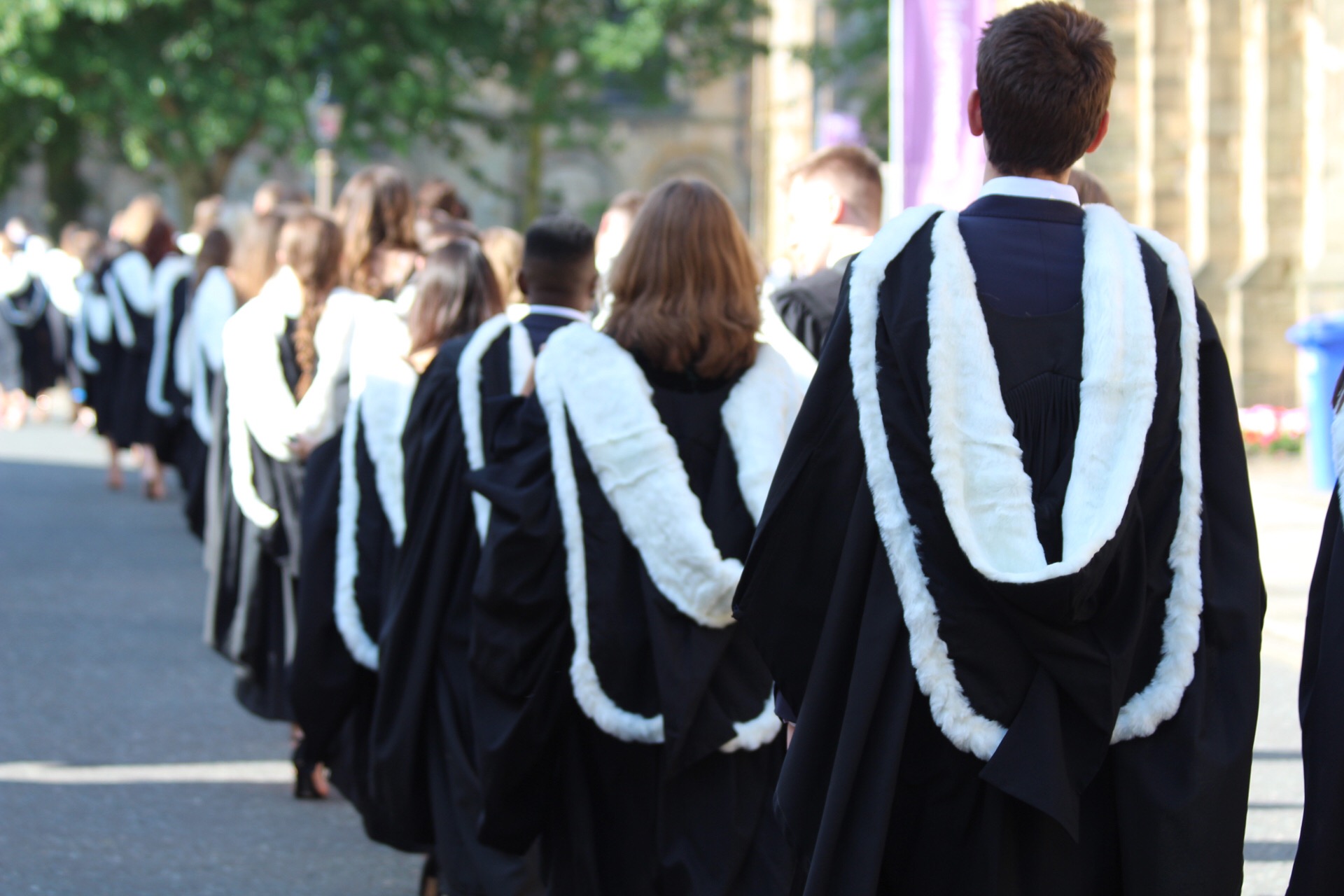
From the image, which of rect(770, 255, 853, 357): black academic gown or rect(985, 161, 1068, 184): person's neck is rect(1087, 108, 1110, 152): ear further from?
rect(770, 255, 853, 357): black academic gown

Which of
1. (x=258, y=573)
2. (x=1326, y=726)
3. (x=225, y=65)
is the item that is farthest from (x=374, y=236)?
(x=225, y=65)

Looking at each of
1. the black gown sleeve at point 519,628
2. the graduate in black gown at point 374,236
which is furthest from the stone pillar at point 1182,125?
the black gown sleeve at point 519,628

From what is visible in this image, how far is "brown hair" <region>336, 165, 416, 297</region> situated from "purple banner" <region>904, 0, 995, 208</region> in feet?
6.88

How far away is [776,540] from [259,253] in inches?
170

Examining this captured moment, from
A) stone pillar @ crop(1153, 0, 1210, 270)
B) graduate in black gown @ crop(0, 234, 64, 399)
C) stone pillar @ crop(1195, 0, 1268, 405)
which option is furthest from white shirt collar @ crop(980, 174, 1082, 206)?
graduate in black gown @ crop(0, 234, 64, 399)

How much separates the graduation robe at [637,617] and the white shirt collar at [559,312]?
459 mm

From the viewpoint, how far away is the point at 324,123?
23.5 m

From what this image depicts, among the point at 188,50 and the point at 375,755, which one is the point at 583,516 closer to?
the point at 375,755

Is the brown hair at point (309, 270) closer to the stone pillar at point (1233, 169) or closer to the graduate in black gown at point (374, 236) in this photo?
the graduate in black gown at point (374, 236)

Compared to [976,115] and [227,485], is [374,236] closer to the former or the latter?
[227,485]

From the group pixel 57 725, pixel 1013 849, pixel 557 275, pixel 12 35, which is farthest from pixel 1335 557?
pixel 12 35

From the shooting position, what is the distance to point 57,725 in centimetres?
722

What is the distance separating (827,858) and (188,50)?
23214 millimetres

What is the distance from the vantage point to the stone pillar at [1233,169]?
61.6 ft
